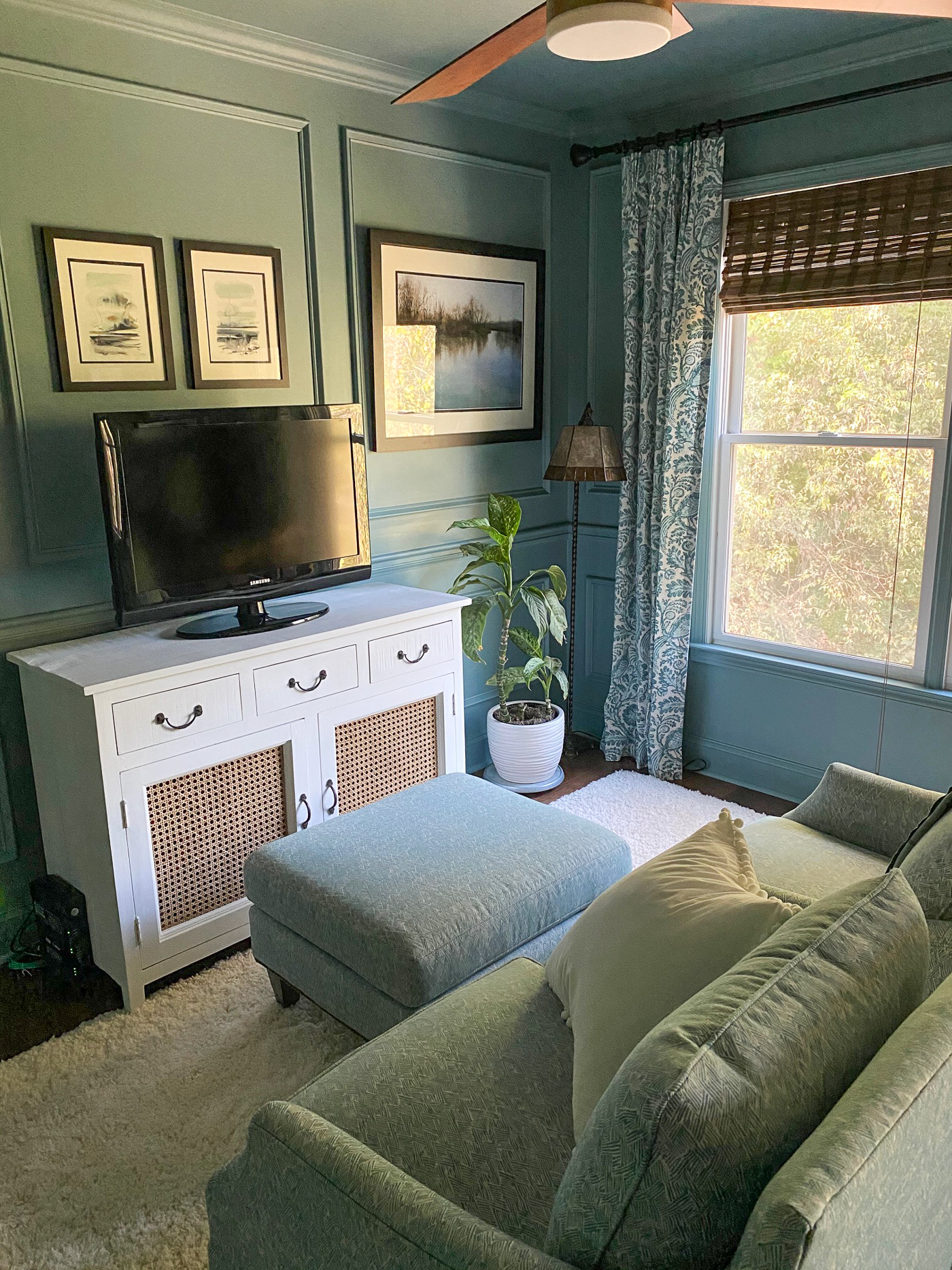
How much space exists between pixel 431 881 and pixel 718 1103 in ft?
4.04

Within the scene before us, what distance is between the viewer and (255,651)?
2564 mm

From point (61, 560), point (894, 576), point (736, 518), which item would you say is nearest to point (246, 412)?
point (61, 560)

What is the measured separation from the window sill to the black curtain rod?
6.16ft

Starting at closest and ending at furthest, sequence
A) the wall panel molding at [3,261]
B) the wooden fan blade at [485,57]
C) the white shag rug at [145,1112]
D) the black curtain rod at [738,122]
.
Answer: the wooden fan blade at [485,57]
the white shag rug at [145,1112]
the wall panel molding at [3,261]
the black curtain rod at [738,122]

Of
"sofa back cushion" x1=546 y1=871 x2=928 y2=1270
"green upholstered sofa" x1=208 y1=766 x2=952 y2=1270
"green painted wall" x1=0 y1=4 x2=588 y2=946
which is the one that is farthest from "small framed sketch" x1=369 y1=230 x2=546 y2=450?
"sofa back cushion" x1=546 y1=871 x2=928 y2=1270

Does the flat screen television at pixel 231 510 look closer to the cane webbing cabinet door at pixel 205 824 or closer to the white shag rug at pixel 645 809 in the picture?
the cane webbing cabinet door at pixel 205 824

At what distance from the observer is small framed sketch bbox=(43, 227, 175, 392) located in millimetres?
2531

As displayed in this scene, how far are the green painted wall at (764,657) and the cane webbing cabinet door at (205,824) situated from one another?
1.81 meters

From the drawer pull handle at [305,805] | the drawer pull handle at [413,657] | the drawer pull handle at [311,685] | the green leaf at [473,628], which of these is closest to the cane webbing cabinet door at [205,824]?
the drawer pull handle at [305,805]

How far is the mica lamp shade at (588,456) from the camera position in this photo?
3625 mm

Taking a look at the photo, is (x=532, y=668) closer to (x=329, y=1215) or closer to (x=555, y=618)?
(x=555, y=618)

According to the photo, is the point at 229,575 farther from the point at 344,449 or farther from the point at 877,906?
the point at 877,906

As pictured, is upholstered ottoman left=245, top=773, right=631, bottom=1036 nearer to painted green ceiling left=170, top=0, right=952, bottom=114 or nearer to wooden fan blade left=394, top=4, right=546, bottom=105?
wooden fan blade left=394, top=4, right=546, bottom=105

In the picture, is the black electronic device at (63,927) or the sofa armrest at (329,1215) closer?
the sofa armrest at (329,1215)
